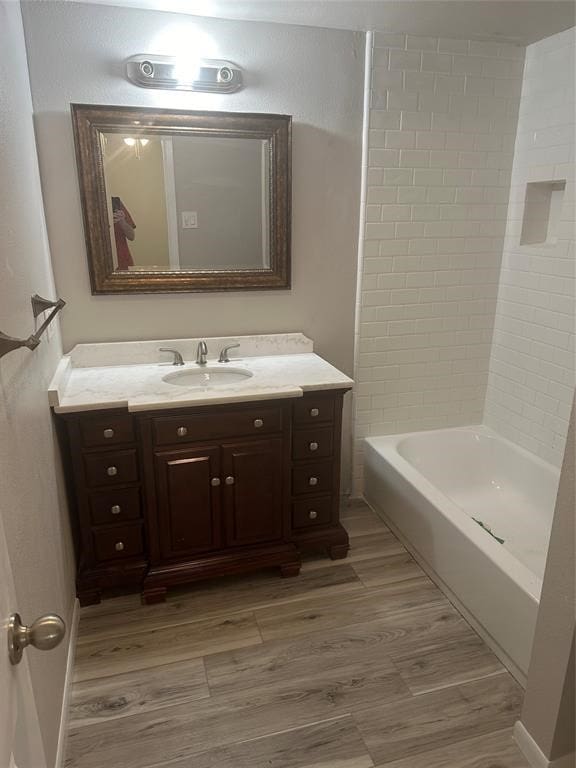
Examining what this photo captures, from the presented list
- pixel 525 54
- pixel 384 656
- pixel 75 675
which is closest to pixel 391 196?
pixel 525 54

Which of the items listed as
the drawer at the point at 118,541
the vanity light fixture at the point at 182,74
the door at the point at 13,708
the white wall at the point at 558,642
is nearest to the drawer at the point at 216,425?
the drawer at the point at 118,541

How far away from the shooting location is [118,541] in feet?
6.92

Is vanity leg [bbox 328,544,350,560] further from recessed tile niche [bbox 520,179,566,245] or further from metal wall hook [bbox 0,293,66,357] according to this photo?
recessed tile niche [bbox 520,179,566,245]

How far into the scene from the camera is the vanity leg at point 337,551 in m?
2.40

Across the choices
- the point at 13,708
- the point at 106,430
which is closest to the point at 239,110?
the point at 106,430

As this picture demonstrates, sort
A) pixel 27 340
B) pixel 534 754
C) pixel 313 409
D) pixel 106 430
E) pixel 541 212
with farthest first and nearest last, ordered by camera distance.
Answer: pixel 541 212 → pixel 313 409 → pixel 106 430 → pixel 534 754 → pixel 27 340

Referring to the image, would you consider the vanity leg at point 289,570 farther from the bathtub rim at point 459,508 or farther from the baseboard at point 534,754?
the baseboard at point 534,754

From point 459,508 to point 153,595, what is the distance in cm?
134

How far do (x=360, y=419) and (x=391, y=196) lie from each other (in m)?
1.15

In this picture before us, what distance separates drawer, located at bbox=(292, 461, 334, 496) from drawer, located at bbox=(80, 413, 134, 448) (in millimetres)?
729

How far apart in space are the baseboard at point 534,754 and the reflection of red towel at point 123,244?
87.1 inches

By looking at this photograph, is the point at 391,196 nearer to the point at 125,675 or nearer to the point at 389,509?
the point at 389,509

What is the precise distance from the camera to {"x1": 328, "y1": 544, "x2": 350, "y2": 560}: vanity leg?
2.40 metres

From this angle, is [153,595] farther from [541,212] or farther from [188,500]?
[541,212]
